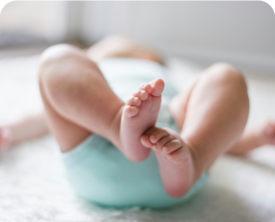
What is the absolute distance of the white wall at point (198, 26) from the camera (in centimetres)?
224

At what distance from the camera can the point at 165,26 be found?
2520 mm

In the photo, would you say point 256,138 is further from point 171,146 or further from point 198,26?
point 198,26

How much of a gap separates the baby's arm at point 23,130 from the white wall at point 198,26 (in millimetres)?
1655

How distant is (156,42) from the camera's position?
258cm

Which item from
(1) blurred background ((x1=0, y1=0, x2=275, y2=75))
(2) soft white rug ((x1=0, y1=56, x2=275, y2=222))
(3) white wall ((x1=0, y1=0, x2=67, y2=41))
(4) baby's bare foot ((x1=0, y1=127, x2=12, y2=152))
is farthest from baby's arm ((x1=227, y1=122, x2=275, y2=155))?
(3) white wall ((x1=0, y1=0, x2=67, y2=41))

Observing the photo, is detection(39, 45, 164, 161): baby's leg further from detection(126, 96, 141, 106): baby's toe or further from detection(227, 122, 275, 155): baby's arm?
detection(227, 122, 275, 155): baby's arm

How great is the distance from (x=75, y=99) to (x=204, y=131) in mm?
233

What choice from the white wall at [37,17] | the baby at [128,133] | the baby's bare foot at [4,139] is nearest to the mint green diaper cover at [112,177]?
the baby at [128,133]

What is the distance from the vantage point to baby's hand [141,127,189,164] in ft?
1.45

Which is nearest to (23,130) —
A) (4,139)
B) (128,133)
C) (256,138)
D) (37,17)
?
(4,139)

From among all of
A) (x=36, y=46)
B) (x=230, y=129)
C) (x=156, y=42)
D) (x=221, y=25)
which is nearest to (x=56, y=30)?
(x=36, y=46)

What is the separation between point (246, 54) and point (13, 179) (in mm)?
2079

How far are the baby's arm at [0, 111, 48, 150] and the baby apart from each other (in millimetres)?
241

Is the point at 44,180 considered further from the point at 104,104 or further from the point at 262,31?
the point at 262,31
